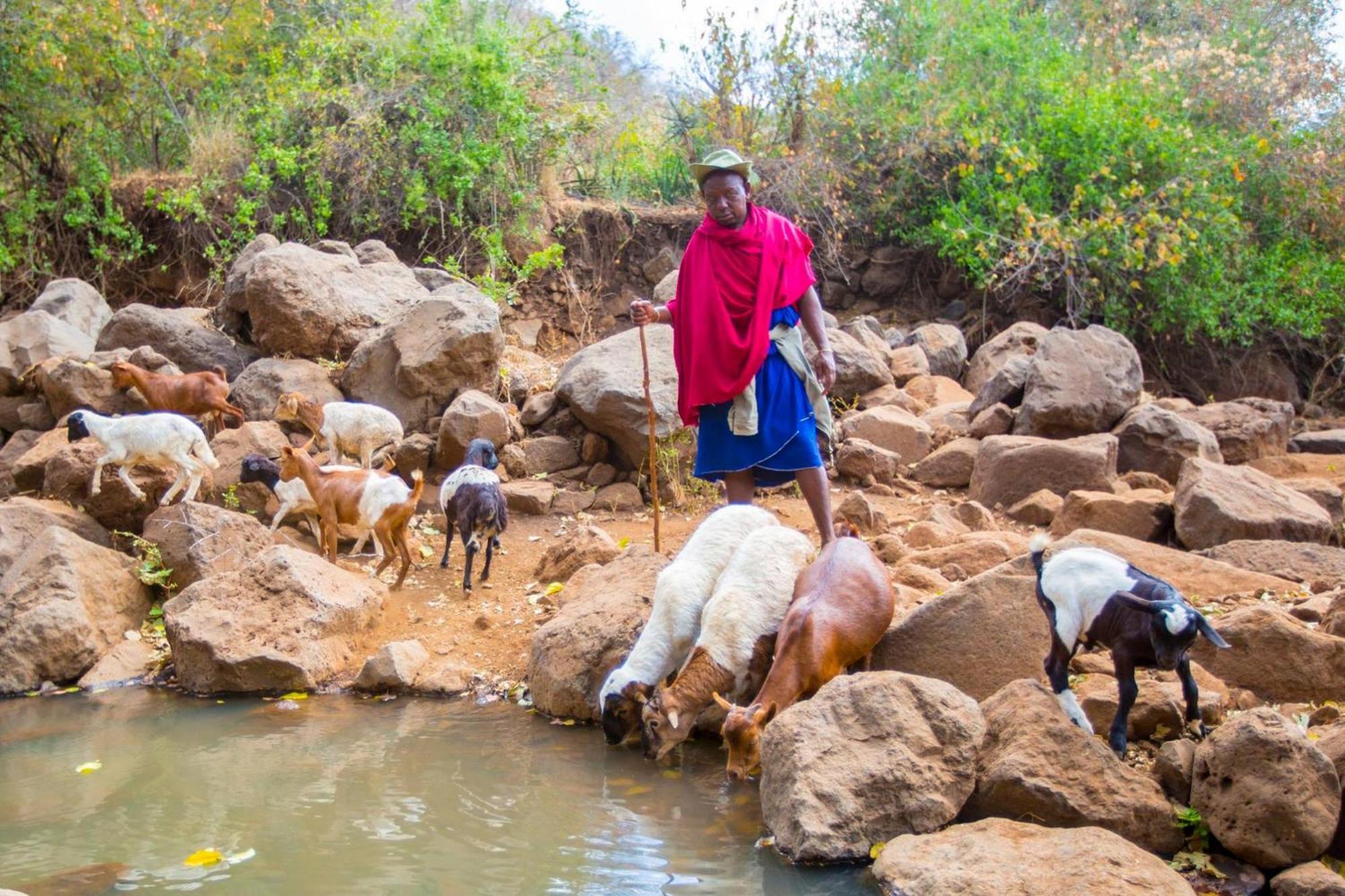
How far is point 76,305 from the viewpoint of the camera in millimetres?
12930

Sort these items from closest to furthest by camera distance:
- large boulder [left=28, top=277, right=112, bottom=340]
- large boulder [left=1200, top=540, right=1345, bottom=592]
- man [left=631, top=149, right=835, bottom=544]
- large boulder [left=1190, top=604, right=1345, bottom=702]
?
large boulder [left=1190, top=604, right=1345, bottom=702] → man [left=631, top=149, right=835, bottom=544] → large boulder [left=1200, top=540, right=1345, bottom=592] → large boulder [left=28, top=277, right=112, bottom=340]

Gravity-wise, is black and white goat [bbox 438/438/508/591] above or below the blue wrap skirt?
below

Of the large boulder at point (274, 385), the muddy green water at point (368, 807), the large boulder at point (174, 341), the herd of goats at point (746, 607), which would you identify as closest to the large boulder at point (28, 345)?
the large boulder at point (174, 341)

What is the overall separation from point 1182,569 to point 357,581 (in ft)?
16.5

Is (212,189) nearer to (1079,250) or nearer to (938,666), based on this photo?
(1079,250)

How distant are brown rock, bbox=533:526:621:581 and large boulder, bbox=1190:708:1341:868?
4419 millimetres

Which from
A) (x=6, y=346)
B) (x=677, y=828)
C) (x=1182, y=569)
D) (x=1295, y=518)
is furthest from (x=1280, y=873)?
(x=6, y=346)

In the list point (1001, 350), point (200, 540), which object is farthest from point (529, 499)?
point (1001, 350)

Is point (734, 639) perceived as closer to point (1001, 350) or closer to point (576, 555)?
point (576, 555)

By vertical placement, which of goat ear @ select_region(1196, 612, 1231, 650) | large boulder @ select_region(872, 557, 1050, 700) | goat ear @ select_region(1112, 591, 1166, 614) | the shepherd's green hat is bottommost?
large boulder @ select_region(872, 557, 1050, 700)

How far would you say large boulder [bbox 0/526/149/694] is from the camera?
7242 mm

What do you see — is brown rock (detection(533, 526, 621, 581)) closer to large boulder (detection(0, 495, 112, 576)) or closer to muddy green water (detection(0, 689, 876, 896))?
muddy green water (detection(0, 689, 876, 896))

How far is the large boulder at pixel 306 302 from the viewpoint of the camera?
1104cm

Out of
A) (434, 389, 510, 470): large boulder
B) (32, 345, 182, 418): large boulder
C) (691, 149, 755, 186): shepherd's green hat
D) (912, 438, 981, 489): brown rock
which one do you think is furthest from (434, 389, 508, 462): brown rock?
(691, 149, 755, 186): shepherd's green hat
